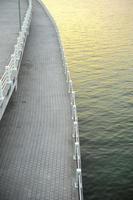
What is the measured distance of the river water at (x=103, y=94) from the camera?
23.4 metres

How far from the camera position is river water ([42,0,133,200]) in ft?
76.8

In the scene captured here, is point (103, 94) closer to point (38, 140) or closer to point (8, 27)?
point (8, 27)

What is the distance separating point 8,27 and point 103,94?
14207 millimetres

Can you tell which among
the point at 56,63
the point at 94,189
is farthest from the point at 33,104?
the point at 56,63

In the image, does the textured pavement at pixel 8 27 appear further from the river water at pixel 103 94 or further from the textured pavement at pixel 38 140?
the river water at pixel 103 94

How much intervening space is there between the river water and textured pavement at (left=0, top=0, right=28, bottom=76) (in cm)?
820

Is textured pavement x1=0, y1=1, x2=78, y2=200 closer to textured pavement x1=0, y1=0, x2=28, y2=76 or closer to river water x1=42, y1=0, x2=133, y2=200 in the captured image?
textured pavement x1=0, y1=0, x2=28, y2=76


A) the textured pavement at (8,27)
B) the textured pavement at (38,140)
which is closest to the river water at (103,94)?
the textured pavement at (38,140)

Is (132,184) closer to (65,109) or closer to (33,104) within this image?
(65,109)

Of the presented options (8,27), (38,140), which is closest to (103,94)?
(8,27)

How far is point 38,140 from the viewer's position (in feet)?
68.8

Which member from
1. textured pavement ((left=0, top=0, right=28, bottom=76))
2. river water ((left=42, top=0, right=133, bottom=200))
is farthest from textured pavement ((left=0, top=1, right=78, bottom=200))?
river water ((left=42, top=0, right=133, bottom=200))

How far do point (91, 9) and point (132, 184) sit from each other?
66.3m

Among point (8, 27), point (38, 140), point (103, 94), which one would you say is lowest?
point (103, 94)
